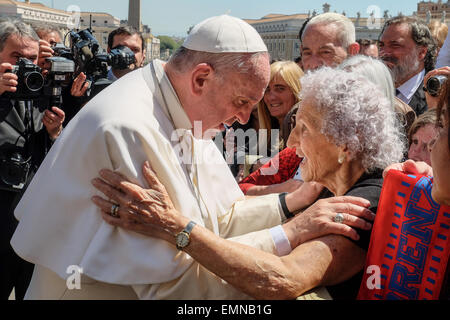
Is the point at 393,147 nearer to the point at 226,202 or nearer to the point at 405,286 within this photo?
the point at 405,286

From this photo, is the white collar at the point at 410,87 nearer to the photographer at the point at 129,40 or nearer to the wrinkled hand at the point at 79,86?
the wrinkled hand at the point at 79,86

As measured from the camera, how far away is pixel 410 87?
423cm

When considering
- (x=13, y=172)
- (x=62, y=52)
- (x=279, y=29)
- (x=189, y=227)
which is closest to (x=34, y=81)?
(x=13, y=172)

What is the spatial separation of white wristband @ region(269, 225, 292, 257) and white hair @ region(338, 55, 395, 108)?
805mm

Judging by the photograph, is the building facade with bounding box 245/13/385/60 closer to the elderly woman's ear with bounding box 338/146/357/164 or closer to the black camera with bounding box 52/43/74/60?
the black camera with bounding box 52/43/74/60

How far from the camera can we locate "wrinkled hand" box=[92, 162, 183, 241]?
1.69 m

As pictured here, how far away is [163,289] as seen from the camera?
1755 mm

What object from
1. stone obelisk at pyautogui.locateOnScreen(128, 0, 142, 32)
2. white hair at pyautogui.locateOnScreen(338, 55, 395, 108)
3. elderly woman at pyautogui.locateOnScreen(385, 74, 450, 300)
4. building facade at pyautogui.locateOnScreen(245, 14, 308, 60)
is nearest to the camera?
elderly woman at pyautogui.locateOnScreen(385, 74, 450, 300)

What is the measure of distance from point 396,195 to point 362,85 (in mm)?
545

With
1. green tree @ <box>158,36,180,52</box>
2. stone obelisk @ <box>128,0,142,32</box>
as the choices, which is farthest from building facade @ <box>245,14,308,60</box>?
green tree @ <box>158,36,180,52</box>

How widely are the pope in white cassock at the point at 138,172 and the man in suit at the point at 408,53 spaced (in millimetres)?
2539

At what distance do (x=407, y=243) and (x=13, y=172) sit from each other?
243 cm

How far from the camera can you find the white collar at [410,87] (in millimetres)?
4191
